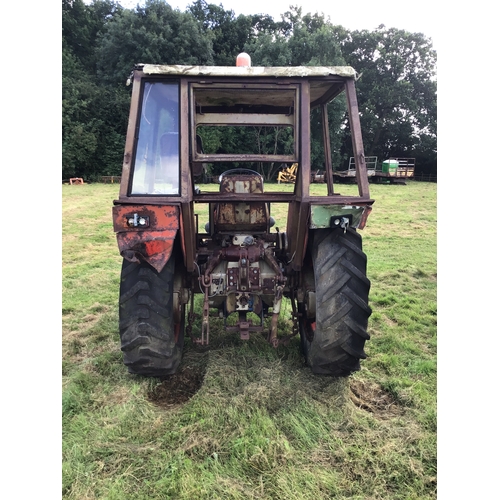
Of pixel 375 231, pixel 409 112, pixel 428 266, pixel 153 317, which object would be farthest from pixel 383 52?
pixel 153 317

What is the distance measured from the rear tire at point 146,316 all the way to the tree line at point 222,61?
17.0m

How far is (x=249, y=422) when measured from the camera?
257 cm

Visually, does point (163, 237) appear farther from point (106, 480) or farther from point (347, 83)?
point (347, 83)

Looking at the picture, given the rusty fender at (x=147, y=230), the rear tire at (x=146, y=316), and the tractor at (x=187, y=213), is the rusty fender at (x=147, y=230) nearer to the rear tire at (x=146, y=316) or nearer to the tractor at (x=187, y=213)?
the tractor at (x=187, y=213)

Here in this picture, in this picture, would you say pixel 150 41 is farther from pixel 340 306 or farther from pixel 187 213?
pixel 340 306

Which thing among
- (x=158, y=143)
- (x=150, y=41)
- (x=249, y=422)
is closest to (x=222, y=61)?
(x=150, y=41)

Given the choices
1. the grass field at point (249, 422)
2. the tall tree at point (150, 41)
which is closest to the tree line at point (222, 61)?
the tall tree at point (150, 41)

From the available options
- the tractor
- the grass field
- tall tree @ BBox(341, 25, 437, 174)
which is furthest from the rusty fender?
tall tree @ BBox(341, 25, 437, 174)

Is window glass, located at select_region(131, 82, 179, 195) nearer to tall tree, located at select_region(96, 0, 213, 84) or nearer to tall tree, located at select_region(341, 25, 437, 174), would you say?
tall tree, located at select_region(96, 0, 213, 84)

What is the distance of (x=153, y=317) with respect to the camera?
9.25 ft

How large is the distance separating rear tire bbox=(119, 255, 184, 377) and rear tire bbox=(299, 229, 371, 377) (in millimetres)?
1107

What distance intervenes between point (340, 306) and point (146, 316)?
55.3 inches

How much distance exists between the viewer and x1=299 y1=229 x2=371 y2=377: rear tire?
2775 millimetres

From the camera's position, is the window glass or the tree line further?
the tree line
